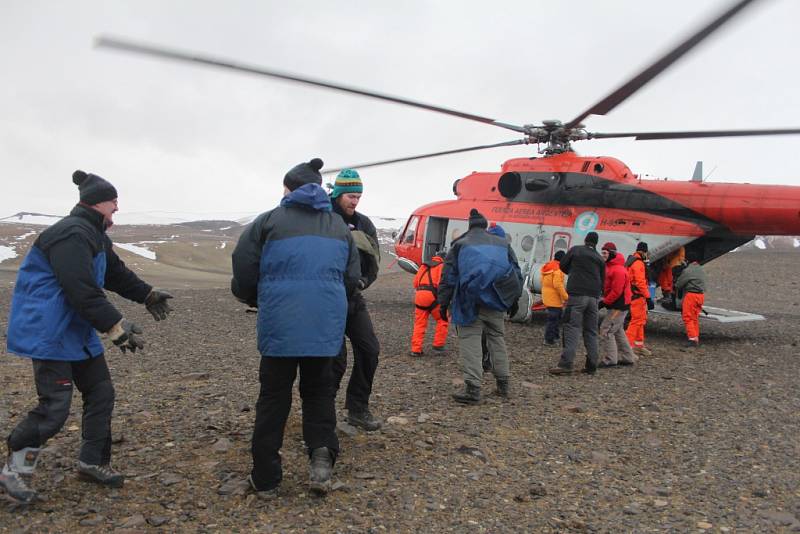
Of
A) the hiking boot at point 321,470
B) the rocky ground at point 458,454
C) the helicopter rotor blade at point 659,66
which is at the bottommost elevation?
the rocky ground at point 458,454

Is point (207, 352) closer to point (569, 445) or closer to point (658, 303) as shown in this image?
point (569, 445)

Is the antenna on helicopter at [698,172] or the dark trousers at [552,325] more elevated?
the antenna on helicopter at [698,172]

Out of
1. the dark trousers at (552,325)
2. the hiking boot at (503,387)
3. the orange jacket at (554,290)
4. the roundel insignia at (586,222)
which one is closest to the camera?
the hiking boot at (503,387)

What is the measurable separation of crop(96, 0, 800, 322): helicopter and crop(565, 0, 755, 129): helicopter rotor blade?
2.02 feet

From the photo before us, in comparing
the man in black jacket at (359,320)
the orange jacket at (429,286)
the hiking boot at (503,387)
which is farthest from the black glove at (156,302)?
the orange jacket at (429,286)

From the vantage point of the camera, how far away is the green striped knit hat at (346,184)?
4848 mm

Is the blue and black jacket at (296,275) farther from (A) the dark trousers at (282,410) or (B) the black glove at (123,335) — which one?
(B) the black glove at (123,335)

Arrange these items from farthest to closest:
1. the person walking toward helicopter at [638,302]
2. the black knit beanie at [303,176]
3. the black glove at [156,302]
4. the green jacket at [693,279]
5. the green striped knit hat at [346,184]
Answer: the green jacket at [693,279] → the person walking toward helicopter at [638,302] → the green striped knit hat at [346,184] → the black glove at [156,302] → the black knit beanie at [303,176]

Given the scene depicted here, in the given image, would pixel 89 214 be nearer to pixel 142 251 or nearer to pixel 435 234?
pixel 435 234

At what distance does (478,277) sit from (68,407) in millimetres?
3759

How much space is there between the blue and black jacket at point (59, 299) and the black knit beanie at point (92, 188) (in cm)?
15

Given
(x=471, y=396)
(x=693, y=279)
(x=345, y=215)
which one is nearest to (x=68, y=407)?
(x=345, y=215)

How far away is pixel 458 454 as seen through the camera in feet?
14.8

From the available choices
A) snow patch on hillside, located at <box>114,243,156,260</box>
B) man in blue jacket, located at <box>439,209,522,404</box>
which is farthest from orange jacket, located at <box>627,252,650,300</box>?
snow patch on hillside, located at <box>114,243,156,260</box>
